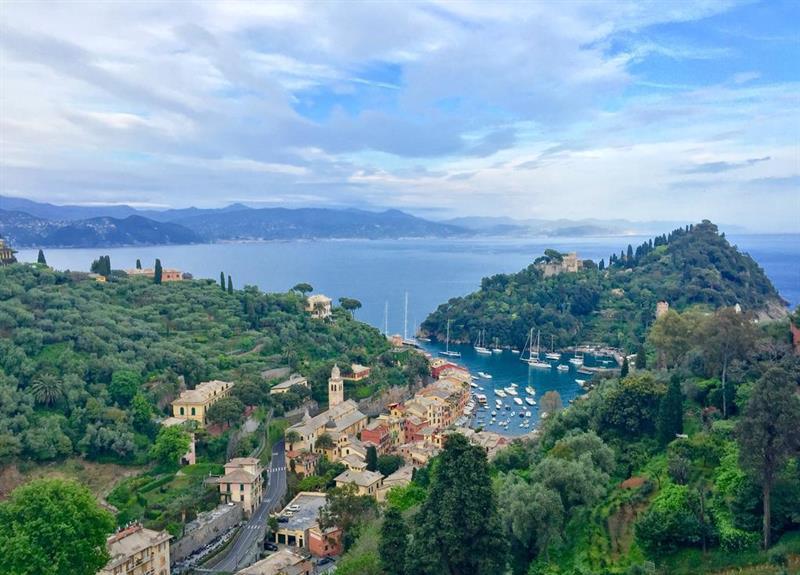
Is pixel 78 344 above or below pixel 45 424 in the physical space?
above

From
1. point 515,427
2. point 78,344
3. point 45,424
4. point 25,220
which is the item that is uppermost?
point 25,220

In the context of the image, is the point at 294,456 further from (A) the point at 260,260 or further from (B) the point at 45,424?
(A) the point at 260,260

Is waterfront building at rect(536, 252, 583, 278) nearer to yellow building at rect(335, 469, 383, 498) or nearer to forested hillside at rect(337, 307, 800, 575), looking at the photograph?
yellow building at rect(335, 469, 383, 498)

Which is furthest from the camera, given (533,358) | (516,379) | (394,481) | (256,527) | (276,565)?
(533,358)

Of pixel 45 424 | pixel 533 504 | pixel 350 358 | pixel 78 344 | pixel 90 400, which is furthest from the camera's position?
pixel 350 358

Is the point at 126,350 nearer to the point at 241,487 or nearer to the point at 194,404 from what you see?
the point at 194,404

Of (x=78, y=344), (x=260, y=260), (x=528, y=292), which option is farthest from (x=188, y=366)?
(x=260, y=260)

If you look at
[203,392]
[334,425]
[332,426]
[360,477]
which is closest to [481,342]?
[334,425]

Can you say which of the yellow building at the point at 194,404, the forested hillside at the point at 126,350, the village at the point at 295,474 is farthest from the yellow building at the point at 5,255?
the yellow building at the point at 194,404

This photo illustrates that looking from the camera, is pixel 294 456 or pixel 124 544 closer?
pixel 124 544
